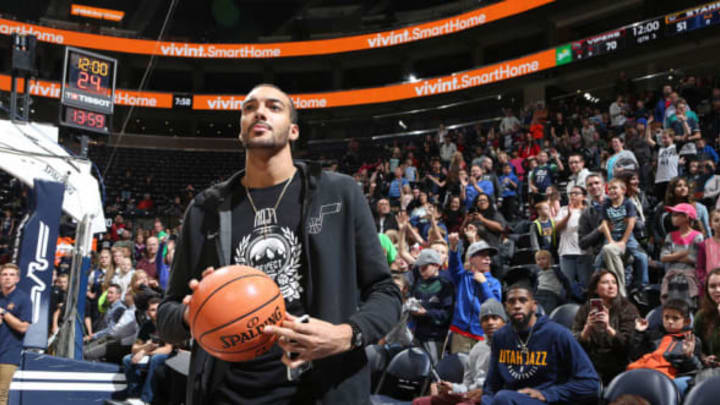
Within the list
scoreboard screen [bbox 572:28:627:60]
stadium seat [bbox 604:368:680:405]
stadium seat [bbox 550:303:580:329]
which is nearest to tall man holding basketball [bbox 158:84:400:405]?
stadium seat [bbox 604:368:680:405]

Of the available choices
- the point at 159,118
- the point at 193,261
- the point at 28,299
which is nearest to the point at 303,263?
the point at 193,261

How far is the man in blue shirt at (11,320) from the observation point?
20.3 ft

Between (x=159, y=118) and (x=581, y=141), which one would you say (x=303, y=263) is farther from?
(x=159, y=118)

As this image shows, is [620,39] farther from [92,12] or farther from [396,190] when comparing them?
[92,12]

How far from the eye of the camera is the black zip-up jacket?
5.87 feet

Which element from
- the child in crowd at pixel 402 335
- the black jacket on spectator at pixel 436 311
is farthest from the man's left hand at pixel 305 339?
the black jacket on spectator at pixel 436 311

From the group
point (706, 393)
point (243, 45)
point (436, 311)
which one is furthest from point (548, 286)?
point (243, 45)

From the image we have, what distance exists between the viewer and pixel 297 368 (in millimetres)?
1684

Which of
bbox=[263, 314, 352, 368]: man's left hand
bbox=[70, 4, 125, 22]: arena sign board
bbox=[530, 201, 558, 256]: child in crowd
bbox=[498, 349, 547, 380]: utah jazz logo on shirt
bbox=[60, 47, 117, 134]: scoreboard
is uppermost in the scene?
bbox=[70, 4, 125, 22]: arena sign board

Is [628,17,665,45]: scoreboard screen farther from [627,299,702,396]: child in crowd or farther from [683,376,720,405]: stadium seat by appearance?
[683,376,720,405]: stadium seat

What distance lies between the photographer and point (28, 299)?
6.34 metres

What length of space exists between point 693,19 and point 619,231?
11.1 m

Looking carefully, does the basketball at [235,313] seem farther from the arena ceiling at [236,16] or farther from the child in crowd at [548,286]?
the arena ceiling at [236,16]

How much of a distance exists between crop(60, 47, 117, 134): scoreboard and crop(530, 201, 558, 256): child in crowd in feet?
19.1
